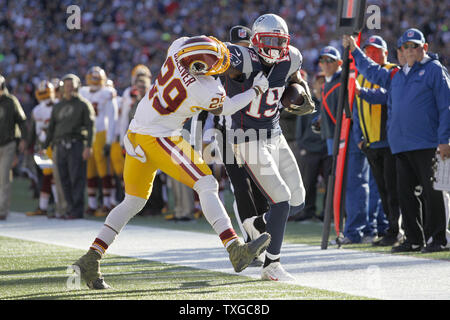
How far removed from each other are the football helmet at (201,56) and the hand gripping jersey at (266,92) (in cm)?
60

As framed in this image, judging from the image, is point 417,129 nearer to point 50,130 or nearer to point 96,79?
point 50,130

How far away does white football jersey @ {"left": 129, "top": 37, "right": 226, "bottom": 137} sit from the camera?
210 inches

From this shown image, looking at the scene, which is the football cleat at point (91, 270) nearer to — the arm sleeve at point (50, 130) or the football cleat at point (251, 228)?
the football cleat at point (251, 228)

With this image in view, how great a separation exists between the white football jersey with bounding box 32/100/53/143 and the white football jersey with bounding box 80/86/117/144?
72 cm

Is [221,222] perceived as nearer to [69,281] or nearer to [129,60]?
[69,281]

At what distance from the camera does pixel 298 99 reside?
616 centimetres

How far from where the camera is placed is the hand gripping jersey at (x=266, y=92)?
19.9 feet

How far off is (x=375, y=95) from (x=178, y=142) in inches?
121

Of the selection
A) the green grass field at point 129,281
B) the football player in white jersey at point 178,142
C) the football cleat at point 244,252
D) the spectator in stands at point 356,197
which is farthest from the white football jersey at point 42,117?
the football cleat at point 244,252

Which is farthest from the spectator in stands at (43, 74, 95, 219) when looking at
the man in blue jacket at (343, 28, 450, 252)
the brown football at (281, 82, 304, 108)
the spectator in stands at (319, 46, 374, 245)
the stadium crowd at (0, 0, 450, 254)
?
the stadium crowd at (0, 0, 450, 254)

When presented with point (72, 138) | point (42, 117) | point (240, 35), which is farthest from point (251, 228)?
point (42, 117)

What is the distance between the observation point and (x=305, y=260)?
6.92 m

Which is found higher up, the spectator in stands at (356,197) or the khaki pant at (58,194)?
the spectator in stands at (356,197)
